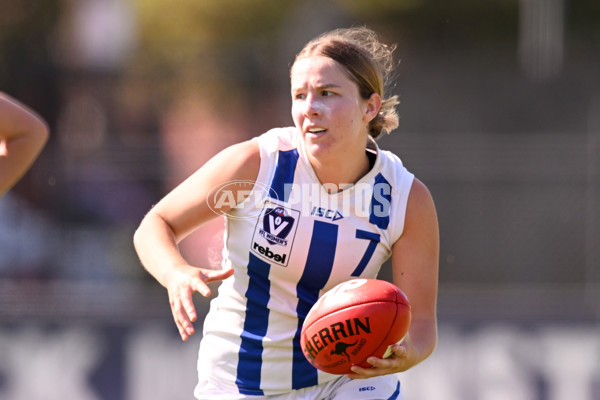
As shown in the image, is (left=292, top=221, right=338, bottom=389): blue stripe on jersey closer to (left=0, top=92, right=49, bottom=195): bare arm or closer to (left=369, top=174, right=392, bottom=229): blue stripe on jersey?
(left=369, top=174, right=392, bottom=229): blue stripe on jersey

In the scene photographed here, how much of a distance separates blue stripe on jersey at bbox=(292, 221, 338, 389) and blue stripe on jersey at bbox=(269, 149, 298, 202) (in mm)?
170

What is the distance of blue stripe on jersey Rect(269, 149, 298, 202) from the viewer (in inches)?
142

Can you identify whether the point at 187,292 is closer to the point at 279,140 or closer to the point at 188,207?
the point at 188,207

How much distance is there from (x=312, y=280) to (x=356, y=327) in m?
0.41

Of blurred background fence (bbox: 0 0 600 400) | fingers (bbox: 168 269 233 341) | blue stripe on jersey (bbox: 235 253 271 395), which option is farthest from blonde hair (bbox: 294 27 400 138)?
blurred background fence (bbox: 0 0 600 400)

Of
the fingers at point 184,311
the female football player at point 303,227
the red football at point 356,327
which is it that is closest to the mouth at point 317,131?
the female football player at point 303,227

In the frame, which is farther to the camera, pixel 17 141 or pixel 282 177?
pixel 282 177

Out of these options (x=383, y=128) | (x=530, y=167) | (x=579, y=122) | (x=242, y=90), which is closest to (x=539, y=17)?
(x=579, y=122)

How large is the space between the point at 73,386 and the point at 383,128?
12.9 feet

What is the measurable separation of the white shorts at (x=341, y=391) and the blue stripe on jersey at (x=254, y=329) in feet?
0.19

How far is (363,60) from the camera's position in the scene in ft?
11.8

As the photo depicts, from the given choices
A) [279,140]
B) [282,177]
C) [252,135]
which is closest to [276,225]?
[282,177]

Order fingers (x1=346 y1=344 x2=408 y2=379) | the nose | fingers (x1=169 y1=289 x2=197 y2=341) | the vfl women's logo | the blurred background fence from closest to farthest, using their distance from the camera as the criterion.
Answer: fingers (x1=169 y1=289 x2=197 y2=341)
fingers (x1=346 y1=344 x2=408 y2=379)
the nose
the vfl women's logo
the blurred background fence

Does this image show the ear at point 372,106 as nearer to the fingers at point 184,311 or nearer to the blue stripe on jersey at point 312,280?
the blue stripe on jersey at point 312,280
